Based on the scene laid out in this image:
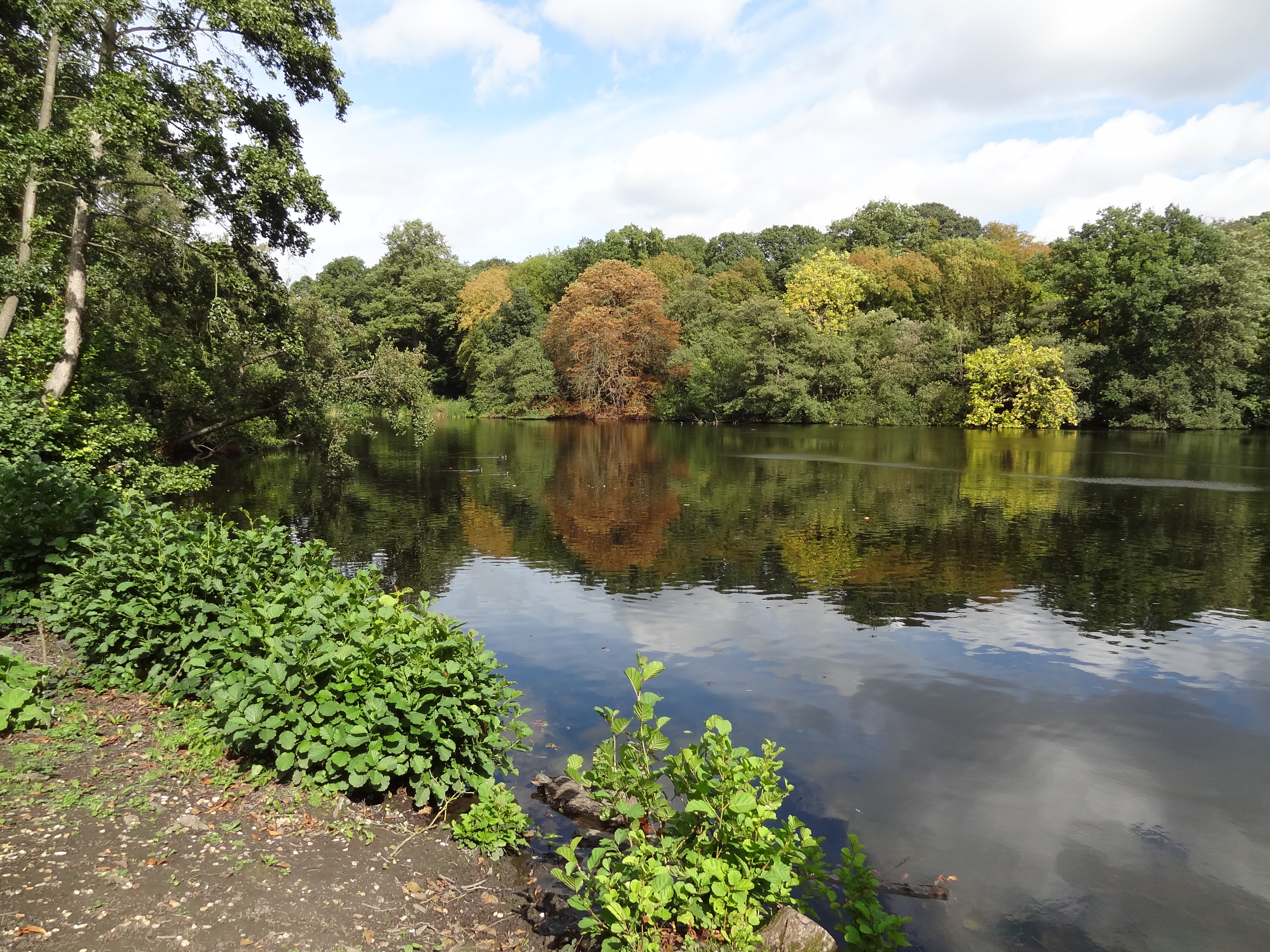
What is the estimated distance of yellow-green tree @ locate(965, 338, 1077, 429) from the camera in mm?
50500

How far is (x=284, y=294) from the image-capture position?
19141mm

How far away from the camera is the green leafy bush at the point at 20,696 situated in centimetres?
521

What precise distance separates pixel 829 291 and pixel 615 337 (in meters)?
18.7

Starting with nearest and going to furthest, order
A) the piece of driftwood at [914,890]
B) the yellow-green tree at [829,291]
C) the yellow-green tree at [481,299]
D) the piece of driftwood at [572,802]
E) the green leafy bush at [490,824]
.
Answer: the green leafy bush at [490,824]
the piece of driftwood at [914,890]
the piece of driftwood at [572,802]
the yellow-green tree at [829,291]
the yellow-green tree at [481,299]

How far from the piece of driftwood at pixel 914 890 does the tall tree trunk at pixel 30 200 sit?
1631 centimetres

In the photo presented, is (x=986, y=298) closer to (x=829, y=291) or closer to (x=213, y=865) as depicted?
(x=829, y=291)

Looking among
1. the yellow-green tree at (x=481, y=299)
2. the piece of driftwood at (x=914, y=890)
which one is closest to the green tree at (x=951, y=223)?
the yellow-green tree at (x=481, y=299)

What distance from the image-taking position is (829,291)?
63781mm

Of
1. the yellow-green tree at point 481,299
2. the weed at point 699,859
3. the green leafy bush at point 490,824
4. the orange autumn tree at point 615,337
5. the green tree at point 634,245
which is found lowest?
the green leafy bush at point 490,824

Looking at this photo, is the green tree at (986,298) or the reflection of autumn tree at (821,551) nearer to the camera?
the reflection of autumn tree at (821,551)

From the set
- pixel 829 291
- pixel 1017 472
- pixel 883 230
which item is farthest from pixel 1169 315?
pixel 883 230

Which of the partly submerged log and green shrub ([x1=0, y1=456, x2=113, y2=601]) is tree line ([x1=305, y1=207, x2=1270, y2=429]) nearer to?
green shrub ([x1=0, y1=456, x2=113, y2=601])

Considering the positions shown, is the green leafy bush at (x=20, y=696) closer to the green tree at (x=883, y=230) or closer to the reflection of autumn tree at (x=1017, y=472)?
the reflection of autumn tree at (x=1017, y=472)

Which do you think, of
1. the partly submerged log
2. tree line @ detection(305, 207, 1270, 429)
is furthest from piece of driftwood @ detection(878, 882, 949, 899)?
tree line @ detection(305, 207, 1270, 429)
